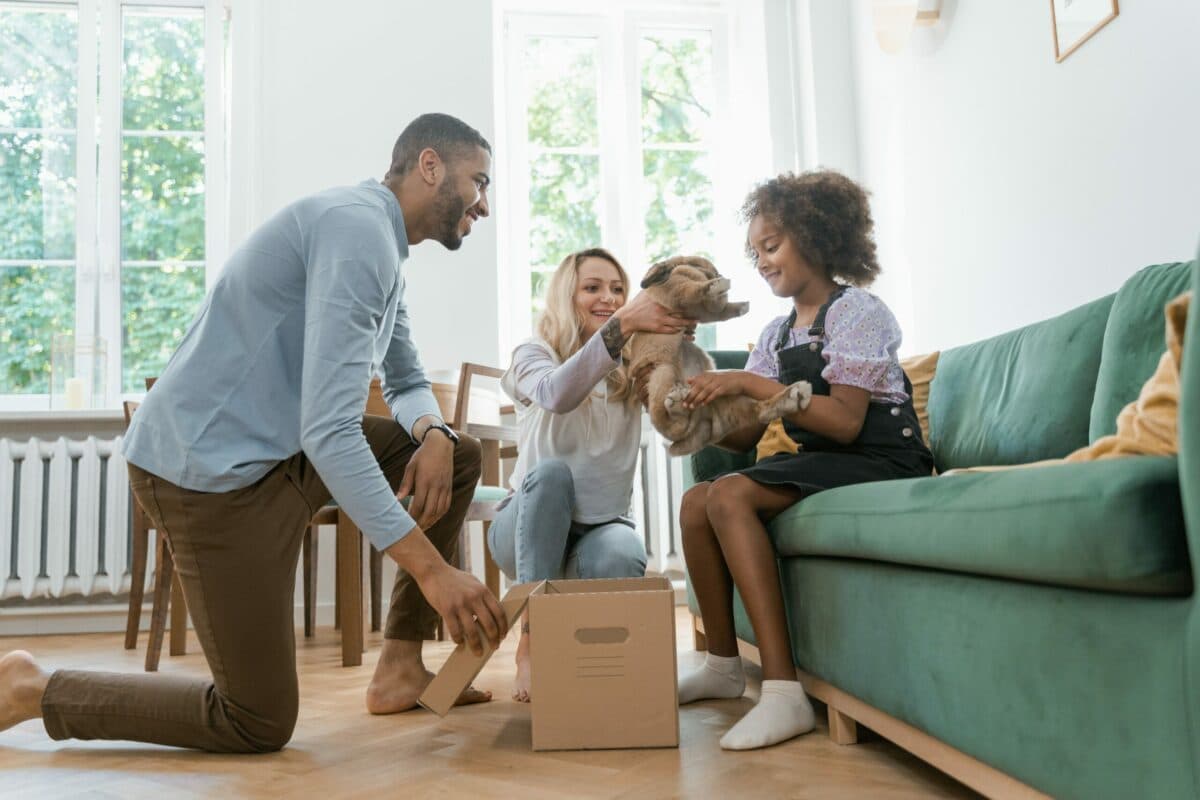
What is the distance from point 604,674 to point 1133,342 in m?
0.98

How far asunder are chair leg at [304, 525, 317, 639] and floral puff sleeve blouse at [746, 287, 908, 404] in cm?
216

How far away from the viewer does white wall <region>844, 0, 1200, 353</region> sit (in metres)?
2.08

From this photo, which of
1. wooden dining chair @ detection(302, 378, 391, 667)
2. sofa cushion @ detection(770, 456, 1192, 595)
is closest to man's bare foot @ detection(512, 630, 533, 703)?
wooden dining chair @ detection(302, 378, 391, 667)

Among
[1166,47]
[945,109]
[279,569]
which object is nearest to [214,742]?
[279,569]

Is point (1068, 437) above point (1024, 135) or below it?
below

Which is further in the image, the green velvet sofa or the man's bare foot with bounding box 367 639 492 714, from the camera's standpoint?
the man's bare foot with bounding box 367 639 492 714

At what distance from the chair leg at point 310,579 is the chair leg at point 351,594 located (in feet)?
2.44

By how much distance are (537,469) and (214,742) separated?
2.47ft

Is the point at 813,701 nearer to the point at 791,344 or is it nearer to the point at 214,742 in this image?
the point at 791,344

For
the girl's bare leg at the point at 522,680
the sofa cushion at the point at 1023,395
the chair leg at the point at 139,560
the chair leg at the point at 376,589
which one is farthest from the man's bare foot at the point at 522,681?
the chair leg at the point at 139,560

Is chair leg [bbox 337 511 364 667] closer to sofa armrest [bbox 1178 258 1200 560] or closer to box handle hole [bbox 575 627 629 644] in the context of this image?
box handle hole [bbox 575 627 629 644]

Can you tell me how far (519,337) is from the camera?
4164mm

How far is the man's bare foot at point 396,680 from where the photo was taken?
72.4 inches

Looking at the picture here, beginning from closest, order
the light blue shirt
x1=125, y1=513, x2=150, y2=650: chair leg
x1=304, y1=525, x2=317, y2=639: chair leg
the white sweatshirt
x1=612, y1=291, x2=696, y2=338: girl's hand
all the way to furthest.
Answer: the light blue shirt, x1=612, y1=291, x2=696, y2=338: girl's hand, the white sweatshirt, x1=125, y1=513, x2=150, y2=650: chair leg, x1=304, y1=525, x2=317, y2=639: chair leg
